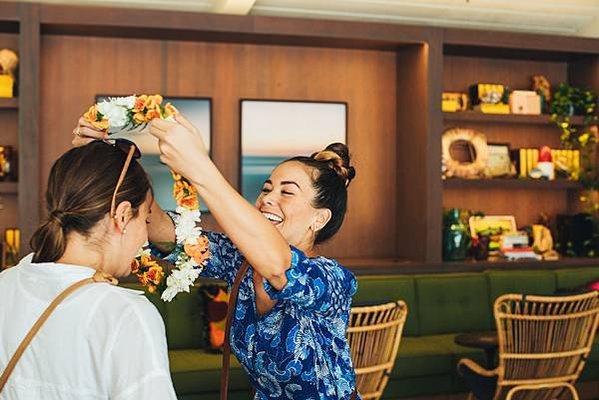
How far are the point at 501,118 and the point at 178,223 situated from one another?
494 cm

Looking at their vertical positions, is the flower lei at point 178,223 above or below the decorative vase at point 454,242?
above

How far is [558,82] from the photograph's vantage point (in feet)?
23.2

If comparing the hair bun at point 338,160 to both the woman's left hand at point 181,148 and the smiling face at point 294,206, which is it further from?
the woman's left hand at point 181,148

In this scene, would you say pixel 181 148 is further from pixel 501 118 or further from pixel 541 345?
pixel 501 118

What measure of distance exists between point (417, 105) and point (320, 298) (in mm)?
4523

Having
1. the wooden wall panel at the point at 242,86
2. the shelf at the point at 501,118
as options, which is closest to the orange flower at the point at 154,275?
the wooden wall panel at the point at 242,86

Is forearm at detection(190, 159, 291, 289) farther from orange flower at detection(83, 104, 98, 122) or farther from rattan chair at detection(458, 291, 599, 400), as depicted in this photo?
rattan chair at detection(458, 291, 599, 400)

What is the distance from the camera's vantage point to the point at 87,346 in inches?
54.6

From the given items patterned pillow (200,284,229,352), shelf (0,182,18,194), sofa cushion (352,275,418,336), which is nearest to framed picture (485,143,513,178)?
sofa cushion (352,275,418,336)

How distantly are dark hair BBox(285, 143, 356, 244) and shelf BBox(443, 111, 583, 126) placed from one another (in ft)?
13.2

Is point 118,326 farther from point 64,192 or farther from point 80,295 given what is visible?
point 64,192

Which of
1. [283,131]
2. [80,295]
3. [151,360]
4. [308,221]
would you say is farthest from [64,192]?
[283,131]

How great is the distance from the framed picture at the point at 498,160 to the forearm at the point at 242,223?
5.20 metres

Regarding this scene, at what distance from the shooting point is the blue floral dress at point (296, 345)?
197 centimetres
